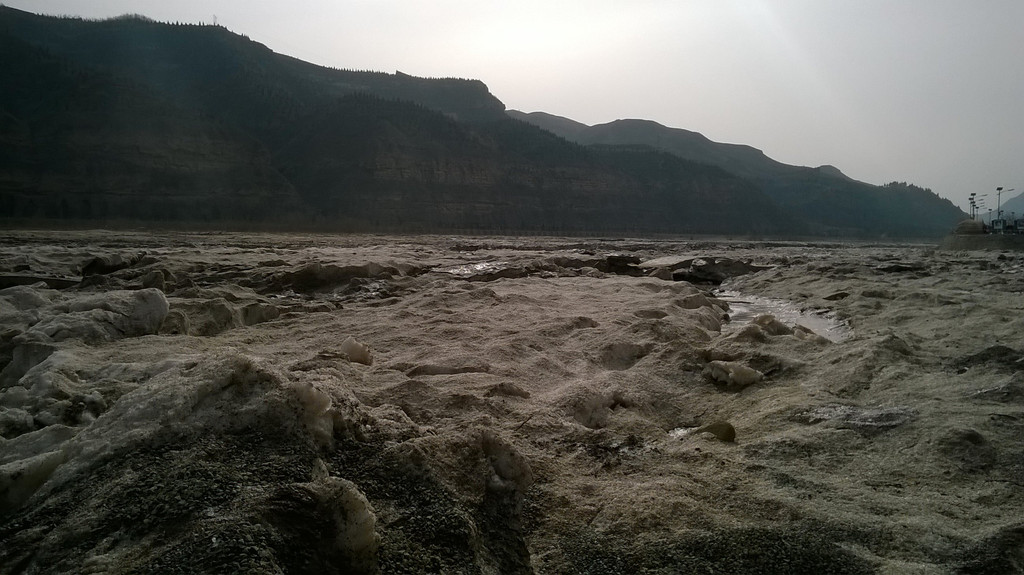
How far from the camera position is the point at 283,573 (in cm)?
114

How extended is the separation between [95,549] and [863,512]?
215cm

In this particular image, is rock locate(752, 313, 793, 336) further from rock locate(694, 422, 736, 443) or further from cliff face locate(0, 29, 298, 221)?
cliff face locate(0, 29, 298, 221)

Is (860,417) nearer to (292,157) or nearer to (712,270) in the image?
(712,270)

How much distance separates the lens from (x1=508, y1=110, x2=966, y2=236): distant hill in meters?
79.7

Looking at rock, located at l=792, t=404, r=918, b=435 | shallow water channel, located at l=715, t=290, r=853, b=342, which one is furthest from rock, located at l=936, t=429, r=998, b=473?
shallow water channel, located at l=715, t=290, r=853, b=342

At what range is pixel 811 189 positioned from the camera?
88.9 metres

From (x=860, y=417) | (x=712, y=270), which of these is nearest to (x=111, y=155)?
(x=712, y=270)

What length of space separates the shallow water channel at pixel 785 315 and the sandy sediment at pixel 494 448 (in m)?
1.28

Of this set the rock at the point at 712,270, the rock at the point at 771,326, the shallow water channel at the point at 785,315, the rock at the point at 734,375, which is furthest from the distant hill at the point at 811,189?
the rock at the point at 734,375

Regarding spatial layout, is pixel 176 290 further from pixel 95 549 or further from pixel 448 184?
pixel 448 184

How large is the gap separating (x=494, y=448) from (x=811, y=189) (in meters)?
102

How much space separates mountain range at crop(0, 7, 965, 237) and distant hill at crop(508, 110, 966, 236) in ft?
2.52

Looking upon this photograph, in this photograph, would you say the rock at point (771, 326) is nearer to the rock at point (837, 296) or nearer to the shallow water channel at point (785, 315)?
the shallow water channel at point (785, 315)

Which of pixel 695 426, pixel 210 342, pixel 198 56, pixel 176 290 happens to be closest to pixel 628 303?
pixel 695 426
